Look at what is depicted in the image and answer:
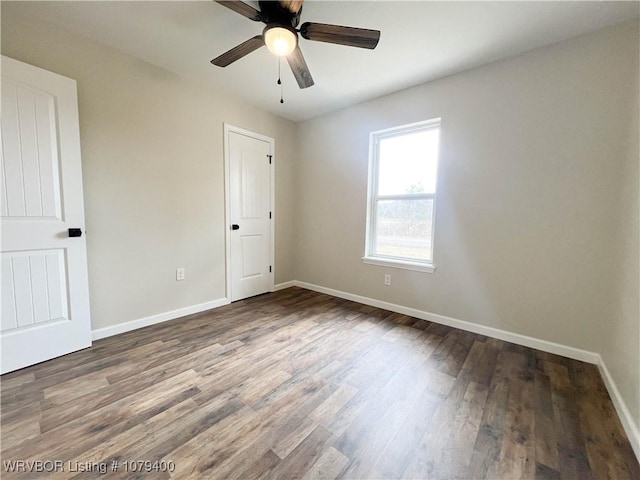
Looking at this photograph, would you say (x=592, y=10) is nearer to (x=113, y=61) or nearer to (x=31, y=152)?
(x=113, y=61)

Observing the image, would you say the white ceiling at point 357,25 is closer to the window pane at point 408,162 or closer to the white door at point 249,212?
the window pane at point 408,162

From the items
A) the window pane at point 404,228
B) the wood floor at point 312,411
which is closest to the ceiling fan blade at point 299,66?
the window pane at point 404,228

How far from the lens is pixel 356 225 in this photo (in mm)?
3334

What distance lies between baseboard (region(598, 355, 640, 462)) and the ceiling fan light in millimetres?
2870

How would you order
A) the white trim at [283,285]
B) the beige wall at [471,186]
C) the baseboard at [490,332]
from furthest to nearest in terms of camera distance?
1. the white trim at [283,285]
2. the baseboard at [490,332]
3. the beige wall at [471,186]

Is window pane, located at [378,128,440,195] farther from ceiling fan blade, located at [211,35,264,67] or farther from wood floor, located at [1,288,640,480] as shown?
ceiling fan blade, located at [211,35,264,67]

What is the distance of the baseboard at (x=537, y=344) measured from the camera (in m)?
1.35

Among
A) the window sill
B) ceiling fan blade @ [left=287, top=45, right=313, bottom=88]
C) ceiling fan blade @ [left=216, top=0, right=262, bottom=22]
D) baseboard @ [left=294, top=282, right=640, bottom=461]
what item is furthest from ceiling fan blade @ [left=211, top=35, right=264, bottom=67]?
baseboard @ [left=294, top=282, right=640, bottom=461]

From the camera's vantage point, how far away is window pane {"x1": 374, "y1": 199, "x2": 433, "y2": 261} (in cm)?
282

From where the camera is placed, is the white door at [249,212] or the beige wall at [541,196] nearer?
the beige wall at [541,196]

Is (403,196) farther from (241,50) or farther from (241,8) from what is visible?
(241,8)

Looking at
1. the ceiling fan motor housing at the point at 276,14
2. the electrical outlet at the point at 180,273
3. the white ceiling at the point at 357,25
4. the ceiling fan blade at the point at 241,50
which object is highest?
the white ceiling at the point at 357,25

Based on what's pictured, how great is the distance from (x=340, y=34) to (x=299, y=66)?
430 mm

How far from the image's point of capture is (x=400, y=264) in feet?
9.70
